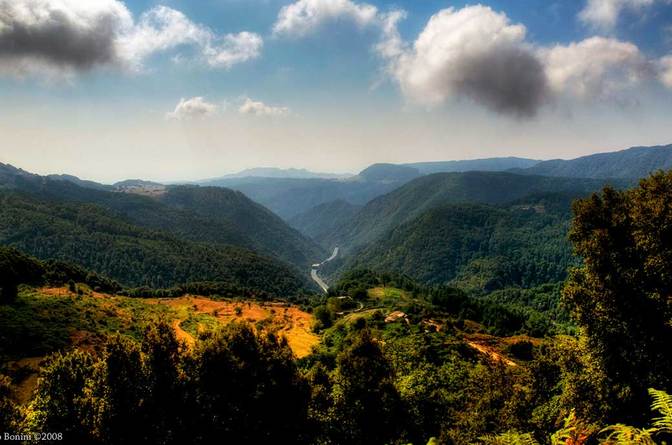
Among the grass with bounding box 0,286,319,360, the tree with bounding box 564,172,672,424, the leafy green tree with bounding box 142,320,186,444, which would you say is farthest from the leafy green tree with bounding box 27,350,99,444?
the tree with bounding box 564,172,672,424

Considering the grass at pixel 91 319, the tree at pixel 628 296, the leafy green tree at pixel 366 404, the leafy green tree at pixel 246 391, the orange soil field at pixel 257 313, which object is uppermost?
the tree at pixel 628 296

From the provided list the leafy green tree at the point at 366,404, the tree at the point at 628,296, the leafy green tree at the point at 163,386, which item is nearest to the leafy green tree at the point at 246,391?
the leafy green tree at the point at 163,386

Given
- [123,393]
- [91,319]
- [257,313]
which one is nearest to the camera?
[123,393]

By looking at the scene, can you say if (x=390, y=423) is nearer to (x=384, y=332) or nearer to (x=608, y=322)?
(x=608, y=322)

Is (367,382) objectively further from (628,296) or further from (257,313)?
(257,313)

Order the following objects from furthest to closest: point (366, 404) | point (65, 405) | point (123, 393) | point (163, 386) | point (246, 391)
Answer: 1. point (366, 404)
2. point (246, 391)
3. point (163, 386)
4. point (123, 393)
5. point (65, 405)

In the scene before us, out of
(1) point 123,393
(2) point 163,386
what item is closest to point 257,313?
(2) point 163,386

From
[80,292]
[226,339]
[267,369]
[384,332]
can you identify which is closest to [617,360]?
[267,369]

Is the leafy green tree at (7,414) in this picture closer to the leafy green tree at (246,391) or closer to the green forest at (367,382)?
the green forest at (367,382)

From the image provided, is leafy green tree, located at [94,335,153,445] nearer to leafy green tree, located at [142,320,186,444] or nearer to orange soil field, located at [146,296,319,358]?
leafy green tree, located at [142,320,186,444]
